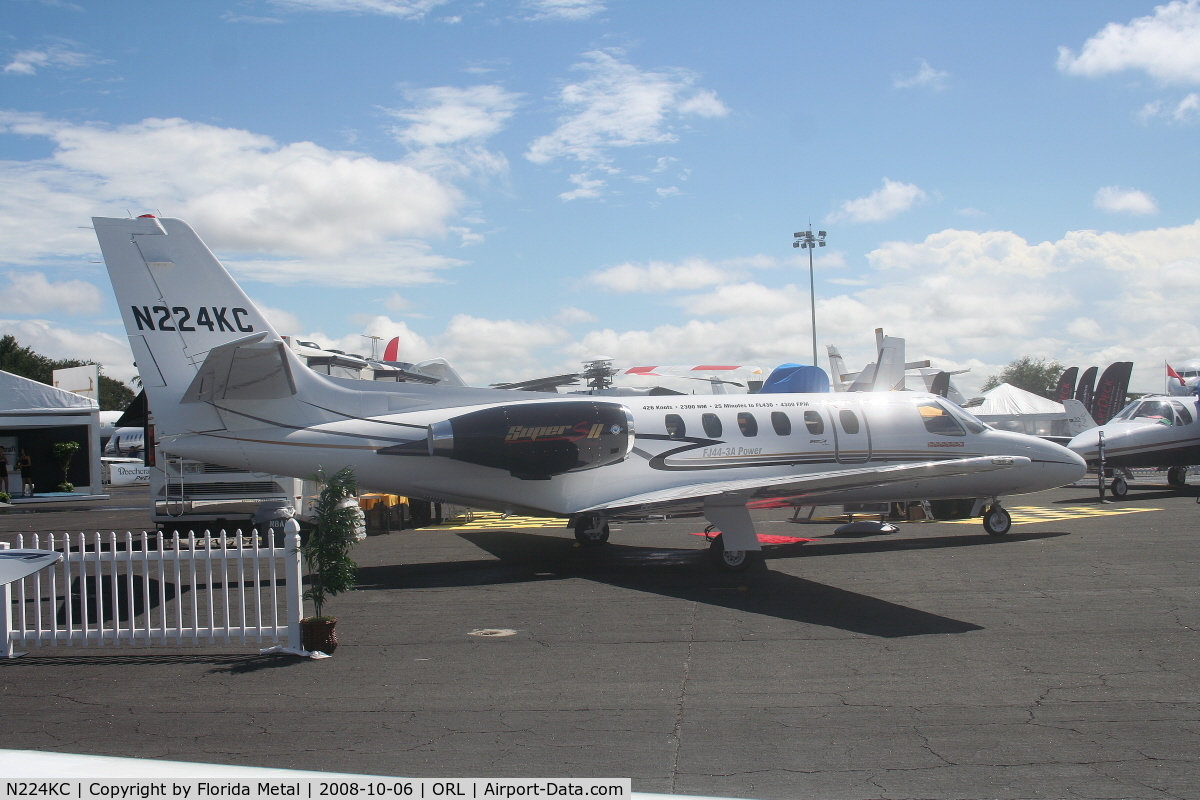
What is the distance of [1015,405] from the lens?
40125 millimetres

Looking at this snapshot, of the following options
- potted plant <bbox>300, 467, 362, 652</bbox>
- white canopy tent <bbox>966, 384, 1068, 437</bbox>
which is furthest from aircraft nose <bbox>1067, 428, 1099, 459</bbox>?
potted plant <bbox>300, 467, 362, 652</bbox>

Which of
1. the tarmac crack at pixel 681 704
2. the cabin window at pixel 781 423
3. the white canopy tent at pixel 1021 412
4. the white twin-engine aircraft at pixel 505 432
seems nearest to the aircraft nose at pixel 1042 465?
the white twin-engine aircraft at pixel 505 432

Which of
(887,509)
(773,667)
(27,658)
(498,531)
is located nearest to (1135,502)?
(887,509)

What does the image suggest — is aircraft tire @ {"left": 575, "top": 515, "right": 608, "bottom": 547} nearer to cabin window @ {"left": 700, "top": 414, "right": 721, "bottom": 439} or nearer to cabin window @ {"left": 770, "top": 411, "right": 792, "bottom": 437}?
cabin window @ {"left": 700, "top": 414, "right": 721, "bottom": 439}

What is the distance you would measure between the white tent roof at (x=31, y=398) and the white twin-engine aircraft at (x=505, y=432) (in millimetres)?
24365

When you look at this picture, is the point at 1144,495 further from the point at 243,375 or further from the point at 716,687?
the point at 243,375

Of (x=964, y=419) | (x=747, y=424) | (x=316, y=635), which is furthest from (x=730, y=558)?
(x=316, y=635)

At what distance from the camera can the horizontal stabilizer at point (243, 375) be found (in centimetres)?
1085

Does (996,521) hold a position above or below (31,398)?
below

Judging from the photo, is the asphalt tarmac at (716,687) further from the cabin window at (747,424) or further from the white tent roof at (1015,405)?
the white tent roof at (1015,405)

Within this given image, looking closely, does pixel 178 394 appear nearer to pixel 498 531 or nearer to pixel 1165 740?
pixel 498 531

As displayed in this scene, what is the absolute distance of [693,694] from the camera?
650cm

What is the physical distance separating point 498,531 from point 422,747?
13.8m

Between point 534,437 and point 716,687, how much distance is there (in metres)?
6.41
